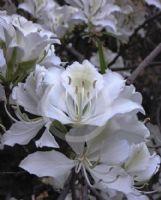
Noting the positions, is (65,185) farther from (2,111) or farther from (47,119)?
Answer: (2,111)

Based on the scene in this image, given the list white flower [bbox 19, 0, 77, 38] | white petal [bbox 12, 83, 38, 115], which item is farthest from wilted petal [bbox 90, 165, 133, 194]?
white flower [bbox 19, 0, 77, 38]

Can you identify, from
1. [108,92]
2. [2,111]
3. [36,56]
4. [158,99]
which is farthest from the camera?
[158,99]

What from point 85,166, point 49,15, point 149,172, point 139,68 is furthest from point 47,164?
point 49,15

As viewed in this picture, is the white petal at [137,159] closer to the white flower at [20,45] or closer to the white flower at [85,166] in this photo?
the white flower at [85,166]

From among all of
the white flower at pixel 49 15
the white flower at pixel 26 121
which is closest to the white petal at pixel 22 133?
the white flower at pixel 26 121

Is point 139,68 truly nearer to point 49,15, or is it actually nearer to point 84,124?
point 84,124

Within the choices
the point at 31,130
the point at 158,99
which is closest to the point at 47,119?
the point at 31,130
